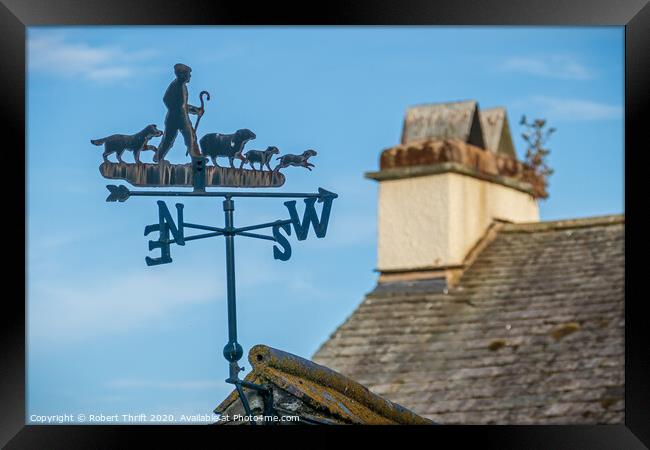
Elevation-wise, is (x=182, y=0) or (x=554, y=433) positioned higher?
(x=182, y=0)

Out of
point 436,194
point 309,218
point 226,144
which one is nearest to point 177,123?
point 226,144

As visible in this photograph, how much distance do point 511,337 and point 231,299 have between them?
494cm

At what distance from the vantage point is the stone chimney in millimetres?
11359

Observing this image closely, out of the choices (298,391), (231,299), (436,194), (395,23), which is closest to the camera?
(298,391)

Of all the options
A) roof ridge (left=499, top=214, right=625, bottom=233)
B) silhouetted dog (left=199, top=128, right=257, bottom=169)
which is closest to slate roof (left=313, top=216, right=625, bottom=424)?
roof ridge (left=499, top=214, right=625, bottom=233)

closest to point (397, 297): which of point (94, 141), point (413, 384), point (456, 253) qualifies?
point (456, 253)

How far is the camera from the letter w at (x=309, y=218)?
18.7 ft

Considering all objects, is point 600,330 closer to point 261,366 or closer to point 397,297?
point 397,297

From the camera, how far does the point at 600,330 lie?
32.4ft

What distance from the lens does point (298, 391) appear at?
17.4 ft

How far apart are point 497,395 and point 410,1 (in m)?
4.18

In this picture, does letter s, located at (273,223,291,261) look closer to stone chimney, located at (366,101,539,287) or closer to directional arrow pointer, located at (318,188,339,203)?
directional arrow pointer, located at (318,188,339,203)

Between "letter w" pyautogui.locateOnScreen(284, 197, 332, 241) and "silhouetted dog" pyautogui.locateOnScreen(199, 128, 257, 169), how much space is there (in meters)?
0.25

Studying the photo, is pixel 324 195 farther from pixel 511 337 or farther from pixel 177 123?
pixel 511 337
